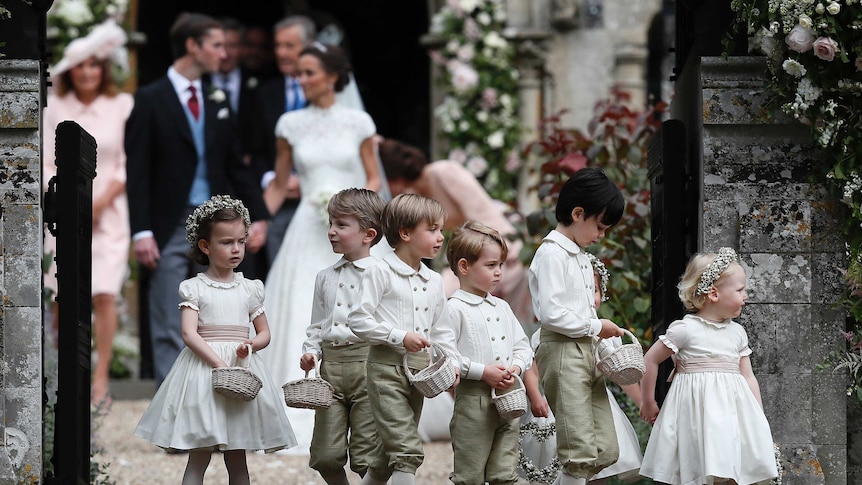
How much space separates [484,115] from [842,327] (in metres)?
6.86

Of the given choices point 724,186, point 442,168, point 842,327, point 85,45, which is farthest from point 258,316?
point 85,45

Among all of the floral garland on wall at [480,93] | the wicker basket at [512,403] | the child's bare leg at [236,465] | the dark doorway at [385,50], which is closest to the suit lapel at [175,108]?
the child's bare leg at [236,465]

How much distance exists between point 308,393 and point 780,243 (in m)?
1.73

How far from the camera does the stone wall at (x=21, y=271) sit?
5383 millimetres

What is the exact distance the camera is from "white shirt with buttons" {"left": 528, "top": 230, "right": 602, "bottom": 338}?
5379mm

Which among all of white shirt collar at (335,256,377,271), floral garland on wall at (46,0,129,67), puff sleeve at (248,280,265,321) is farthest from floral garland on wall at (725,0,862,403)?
floral garland on wall at (46,0,129,67)

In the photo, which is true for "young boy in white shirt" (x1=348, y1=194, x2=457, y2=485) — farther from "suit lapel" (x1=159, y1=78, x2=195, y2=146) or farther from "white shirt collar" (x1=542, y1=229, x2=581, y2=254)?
"suit lapel" (x1=159, y1=78, x2=195, y2=146)

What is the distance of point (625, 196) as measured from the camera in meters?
7.91

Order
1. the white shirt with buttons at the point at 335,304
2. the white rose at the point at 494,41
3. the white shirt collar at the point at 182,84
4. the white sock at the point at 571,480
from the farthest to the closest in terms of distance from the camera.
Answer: the white rose at the point at 494,41
the white shirt collar at the point at 182,84
the white shirt with buttons at the point at 335,304
the white sock at the point at 571,480

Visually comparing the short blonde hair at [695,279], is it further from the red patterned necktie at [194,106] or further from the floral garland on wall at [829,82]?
the red patterned necktie at [194,106]

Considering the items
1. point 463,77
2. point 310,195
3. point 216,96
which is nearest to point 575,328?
point 310,195

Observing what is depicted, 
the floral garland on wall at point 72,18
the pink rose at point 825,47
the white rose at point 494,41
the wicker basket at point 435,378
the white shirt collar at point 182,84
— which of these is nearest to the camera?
the wicker basket at point 435,378

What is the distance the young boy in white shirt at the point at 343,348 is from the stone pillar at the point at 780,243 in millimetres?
1217

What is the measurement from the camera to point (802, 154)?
5.60 meters
